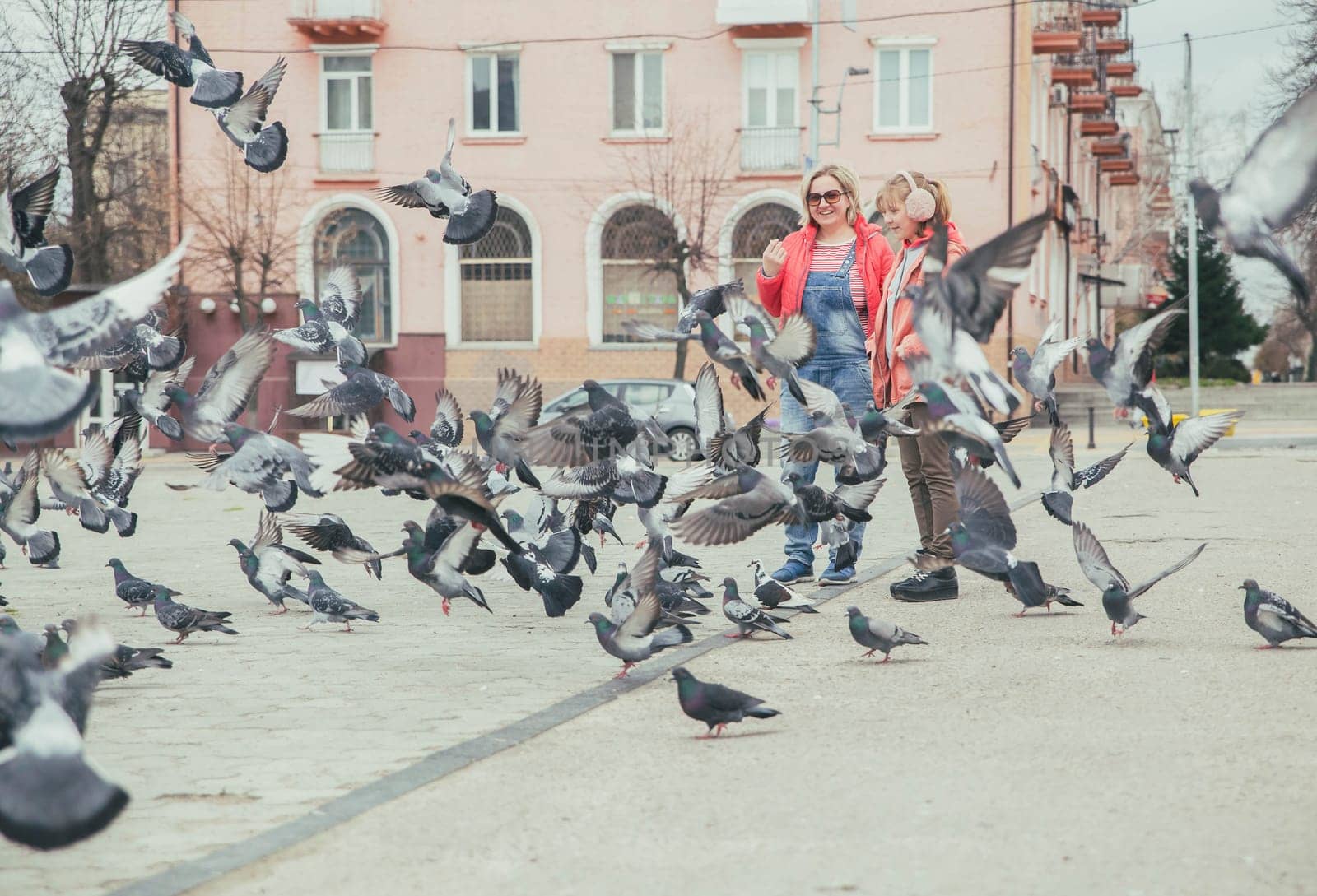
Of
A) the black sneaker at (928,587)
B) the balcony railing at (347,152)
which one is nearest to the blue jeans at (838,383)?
the black sneaker at (928,587)

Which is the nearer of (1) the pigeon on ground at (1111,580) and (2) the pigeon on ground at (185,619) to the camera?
(1) the pigeon on ground at (1111,580)

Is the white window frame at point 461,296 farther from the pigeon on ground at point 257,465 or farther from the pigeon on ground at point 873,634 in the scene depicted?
the pigeon on ground at point 873,634

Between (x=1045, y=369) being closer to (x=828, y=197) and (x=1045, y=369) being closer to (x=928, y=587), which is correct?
(x=928, y=587)

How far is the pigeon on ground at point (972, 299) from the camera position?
5.54m

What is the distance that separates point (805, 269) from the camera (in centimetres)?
873

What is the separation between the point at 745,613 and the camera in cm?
704

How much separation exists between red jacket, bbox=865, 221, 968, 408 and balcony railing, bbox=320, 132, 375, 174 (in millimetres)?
28018

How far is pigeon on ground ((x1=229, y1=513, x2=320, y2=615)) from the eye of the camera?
8.50 meters

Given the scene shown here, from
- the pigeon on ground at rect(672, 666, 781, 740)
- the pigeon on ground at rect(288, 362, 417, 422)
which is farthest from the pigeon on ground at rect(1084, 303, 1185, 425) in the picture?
the pigeon on ground at rect(288, 362, 417, 422)

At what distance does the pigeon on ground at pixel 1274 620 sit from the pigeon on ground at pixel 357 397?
3.91m

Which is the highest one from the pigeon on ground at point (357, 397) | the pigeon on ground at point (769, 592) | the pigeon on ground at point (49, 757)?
the pigeon on ground at point (357, 397)

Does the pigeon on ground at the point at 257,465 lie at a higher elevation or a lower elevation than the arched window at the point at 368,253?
lower

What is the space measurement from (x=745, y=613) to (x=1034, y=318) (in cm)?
3449

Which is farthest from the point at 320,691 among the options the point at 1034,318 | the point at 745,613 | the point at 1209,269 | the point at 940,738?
the point at 1209,269
